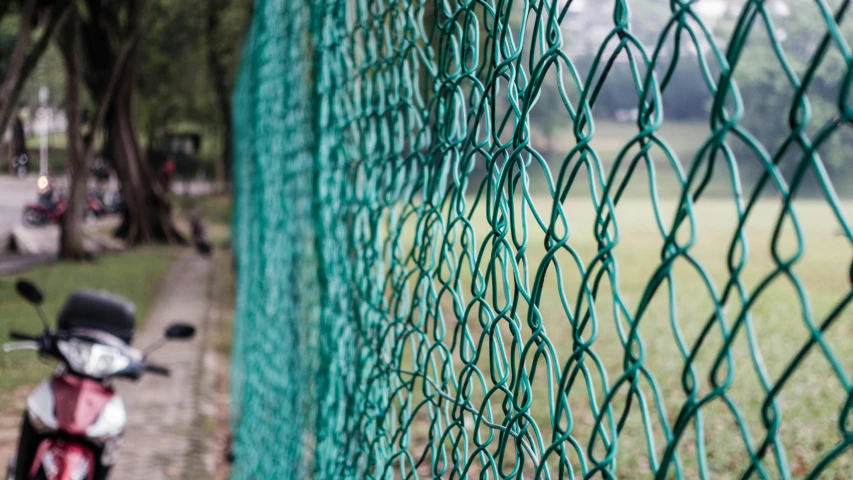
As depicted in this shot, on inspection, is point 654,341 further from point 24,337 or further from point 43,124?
point 43,124

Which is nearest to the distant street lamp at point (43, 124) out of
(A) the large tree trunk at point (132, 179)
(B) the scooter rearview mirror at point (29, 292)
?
(A) the large tree trunk at point (132, 179)

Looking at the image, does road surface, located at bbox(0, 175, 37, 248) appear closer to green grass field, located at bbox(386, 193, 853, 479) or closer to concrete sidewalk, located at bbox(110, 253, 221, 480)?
concrete sidewalk, located at bbox(110, 253, 221, 480)

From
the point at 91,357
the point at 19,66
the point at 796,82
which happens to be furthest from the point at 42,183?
the point at 796,82

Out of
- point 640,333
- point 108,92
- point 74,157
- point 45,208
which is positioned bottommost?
point 640,333

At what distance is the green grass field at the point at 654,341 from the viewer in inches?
38.6

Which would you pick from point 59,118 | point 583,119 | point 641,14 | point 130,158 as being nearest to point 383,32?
point 641,14

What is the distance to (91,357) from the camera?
10.4ft

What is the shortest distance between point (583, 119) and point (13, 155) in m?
8.88

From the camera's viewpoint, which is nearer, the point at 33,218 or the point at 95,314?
the point at 95,314

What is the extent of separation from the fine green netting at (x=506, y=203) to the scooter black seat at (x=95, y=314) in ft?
1.87

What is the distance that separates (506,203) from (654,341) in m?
8.60

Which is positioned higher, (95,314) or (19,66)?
(19,66)

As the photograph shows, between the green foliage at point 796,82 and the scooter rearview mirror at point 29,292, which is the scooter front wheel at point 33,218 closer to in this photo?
the scooter rearview mirror at point 29,292

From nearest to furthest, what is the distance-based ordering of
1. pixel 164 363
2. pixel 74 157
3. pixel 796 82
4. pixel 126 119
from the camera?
pixel 796 82
pixel 164 363
pixel 74 157
pixel 126 119
